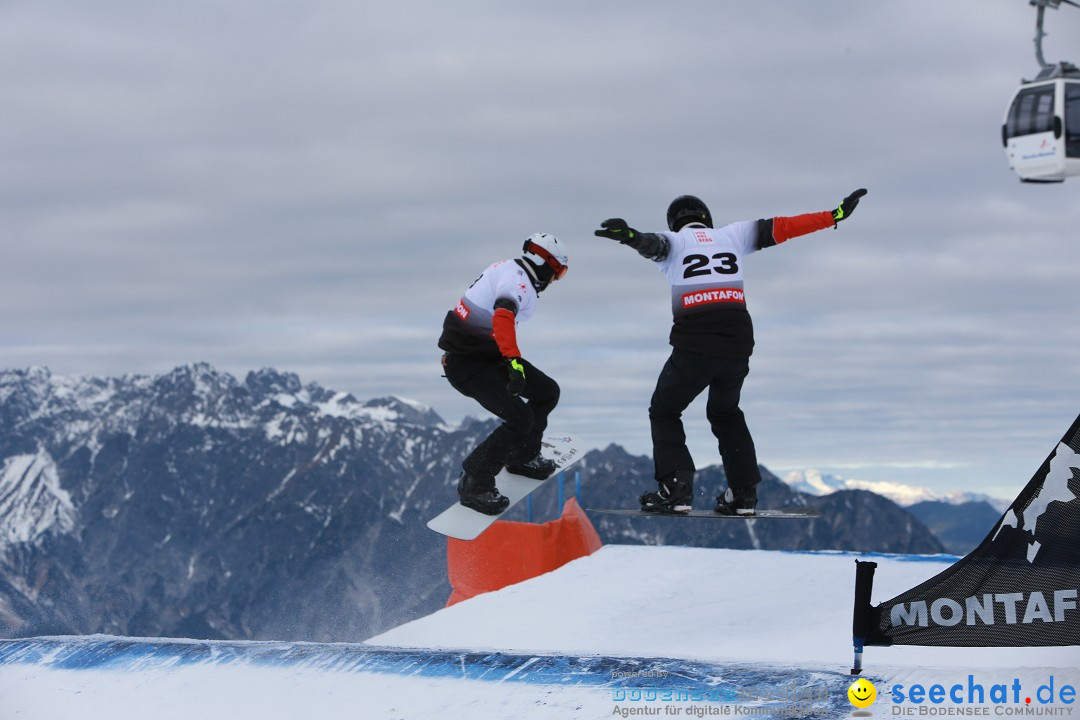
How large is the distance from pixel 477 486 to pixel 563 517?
2.35m

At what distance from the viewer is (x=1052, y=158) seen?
699 centimetres

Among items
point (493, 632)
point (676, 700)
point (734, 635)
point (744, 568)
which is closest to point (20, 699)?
point (493, 632)

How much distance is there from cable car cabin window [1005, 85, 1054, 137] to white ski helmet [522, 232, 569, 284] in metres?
4.26

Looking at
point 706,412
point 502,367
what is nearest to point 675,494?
point 706,412

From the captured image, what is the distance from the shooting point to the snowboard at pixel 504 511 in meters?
11.4

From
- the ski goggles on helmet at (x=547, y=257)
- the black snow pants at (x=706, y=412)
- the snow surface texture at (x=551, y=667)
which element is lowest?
the snow surface texture at (x=551, y=667)

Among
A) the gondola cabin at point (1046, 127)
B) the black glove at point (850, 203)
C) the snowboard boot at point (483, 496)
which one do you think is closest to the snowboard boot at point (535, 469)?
the snowboard boot at point (483, 496)

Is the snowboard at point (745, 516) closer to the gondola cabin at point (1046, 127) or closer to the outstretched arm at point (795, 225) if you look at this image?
the outstretched arm at point (795, 225)

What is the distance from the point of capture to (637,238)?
928cm

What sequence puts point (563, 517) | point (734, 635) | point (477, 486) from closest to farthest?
point (734, 635), point (477, 486), point (563, 517)

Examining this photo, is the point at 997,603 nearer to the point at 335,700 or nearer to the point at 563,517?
the point at 335,700

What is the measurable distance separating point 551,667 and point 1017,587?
292 centimetres

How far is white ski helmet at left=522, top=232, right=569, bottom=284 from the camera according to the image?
33.6ft

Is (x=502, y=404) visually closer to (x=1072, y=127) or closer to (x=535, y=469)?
(x=535, y=469)
